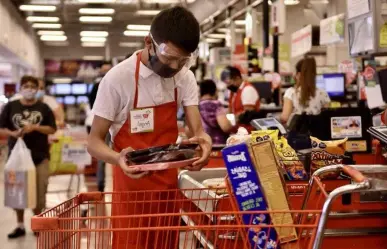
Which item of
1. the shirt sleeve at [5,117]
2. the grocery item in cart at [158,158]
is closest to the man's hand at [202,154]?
the grocery item in cart at [158,158]

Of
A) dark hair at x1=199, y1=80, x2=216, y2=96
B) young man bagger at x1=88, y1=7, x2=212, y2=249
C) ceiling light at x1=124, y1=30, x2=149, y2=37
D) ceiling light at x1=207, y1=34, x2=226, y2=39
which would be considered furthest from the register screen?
ceiling light at x1=124, y1=30, x2=149, y2=37

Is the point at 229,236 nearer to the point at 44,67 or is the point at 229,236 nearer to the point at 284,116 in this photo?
the point at 284,116

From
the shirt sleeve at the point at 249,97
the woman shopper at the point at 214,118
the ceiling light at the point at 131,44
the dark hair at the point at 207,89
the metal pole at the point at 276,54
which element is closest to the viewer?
the woman shopper at the point at 214,118

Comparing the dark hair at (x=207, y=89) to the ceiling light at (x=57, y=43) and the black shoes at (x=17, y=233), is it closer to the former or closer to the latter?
the black shoes at (x=17, y=233)

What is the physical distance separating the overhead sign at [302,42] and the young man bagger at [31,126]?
1007 cm

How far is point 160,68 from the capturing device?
2699 millimetres

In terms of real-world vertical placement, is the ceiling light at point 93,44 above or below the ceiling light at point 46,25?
above

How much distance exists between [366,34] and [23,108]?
419 cm

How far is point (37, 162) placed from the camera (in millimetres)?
7395

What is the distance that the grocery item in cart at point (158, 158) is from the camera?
7.84 feet

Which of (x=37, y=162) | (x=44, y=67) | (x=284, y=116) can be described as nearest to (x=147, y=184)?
(x=284, y=116)

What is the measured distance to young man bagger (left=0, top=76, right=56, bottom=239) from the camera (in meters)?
7.38

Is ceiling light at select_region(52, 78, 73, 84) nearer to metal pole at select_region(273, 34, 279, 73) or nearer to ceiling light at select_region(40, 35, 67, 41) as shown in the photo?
ceiling light at select_region(40, 35, 67, 41)

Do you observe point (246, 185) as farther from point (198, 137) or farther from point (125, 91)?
point (125, 91)
